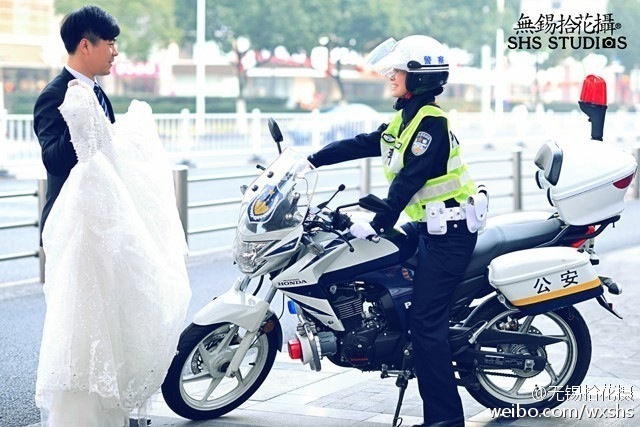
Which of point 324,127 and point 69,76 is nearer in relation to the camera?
point 69,76

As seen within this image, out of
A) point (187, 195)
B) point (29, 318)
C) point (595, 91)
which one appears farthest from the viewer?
point (187, 195)

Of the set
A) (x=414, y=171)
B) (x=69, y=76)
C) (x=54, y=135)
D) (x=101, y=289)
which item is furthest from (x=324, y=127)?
(x=101, y=289)

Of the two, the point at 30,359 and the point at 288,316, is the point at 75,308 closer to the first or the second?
the point at 30,359

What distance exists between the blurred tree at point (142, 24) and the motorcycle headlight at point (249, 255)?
37.6 meters

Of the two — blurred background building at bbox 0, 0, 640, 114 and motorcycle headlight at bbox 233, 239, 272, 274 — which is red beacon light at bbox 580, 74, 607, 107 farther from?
blurred background building at bbox 0, 0, 640, 114

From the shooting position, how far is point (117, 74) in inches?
2101

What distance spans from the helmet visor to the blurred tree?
3752 cm

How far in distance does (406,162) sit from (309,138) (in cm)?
2439

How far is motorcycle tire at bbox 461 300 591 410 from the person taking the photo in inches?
218

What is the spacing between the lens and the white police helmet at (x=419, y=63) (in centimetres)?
508

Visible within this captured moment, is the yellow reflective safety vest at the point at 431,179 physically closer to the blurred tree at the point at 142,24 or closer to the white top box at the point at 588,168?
the white top box at the point at 588,168

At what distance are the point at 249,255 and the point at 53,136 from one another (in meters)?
1.09

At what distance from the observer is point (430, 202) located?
516 centimetres

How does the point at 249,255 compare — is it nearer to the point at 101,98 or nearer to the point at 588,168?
the point at 101,98
